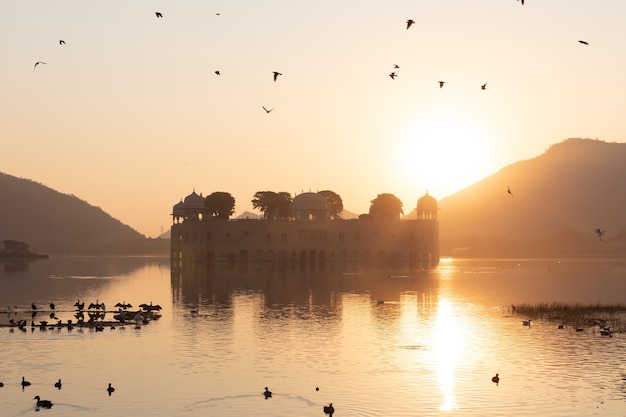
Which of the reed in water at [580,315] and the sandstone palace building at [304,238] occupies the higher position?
the sandstone palace building at [304,238]

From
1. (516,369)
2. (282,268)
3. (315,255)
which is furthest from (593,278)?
(516,369)

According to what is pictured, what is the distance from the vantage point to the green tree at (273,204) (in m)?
194

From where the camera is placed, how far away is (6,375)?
4288 centimetres

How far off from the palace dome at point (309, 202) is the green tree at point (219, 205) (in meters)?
15.6

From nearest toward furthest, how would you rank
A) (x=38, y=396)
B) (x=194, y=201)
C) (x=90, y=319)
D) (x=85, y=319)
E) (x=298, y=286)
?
(x=38, y=396) < (x=90, y=319) < (x=85, y=319) < (x=298, y=286) < (x=194, y=201)

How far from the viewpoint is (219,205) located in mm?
193375

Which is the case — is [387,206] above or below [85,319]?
above

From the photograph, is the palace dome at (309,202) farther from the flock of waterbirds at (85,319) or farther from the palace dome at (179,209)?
the flock of waterbirds at (85,319)

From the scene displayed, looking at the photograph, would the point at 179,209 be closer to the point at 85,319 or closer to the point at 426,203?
the point at 426,203

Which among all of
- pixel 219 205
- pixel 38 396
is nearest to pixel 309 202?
pixel 219 205

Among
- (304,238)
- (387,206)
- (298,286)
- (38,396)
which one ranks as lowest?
(38,396)

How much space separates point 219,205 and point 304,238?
19.9 meters

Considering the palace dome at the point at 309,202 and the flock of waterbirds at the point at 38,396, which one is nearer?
the flock of waterbirds at the point at 38,396

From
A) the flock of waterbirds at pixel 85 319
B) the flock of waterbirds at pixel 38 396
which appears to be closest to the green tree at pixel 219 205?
the flock of waterbirds at pixel 85 319
